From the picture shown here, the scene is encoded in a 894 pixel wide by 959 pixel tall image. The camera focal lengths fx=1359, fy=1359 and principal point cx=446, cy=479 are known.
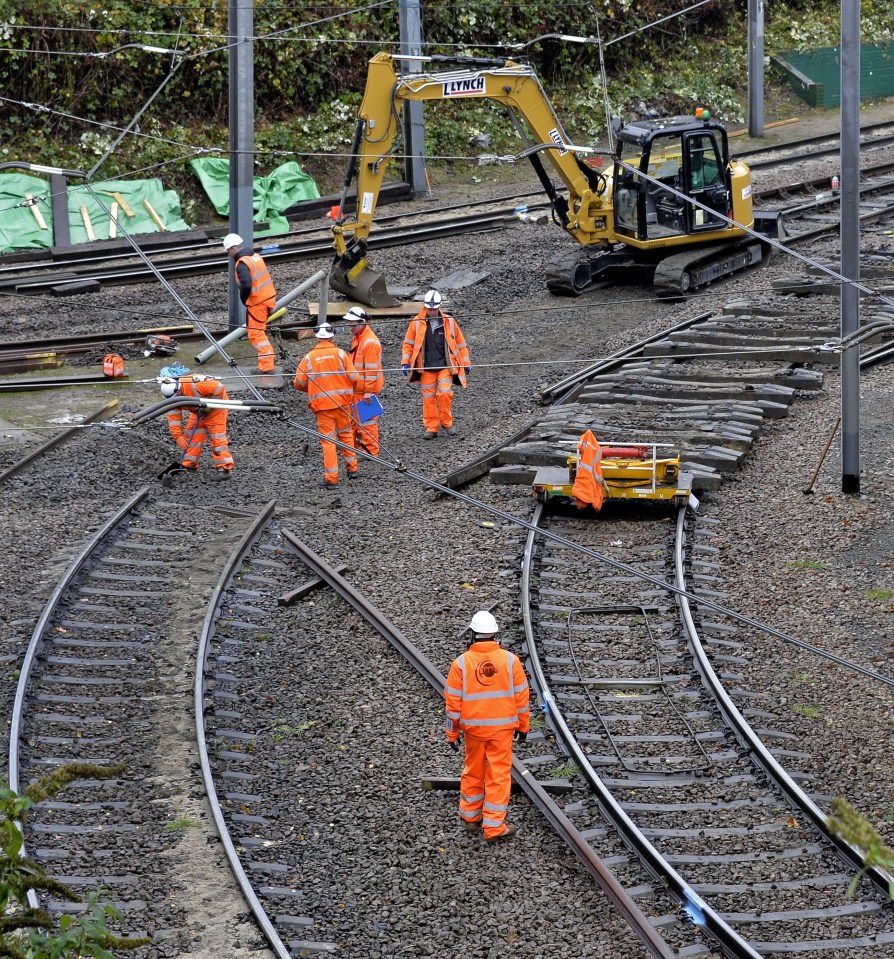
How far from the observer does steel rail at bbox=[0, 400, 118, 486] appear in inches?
602

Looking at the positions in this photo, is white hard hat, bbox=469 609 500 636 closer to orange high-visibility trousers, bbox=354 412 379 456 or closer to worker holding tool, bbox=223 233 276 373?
orange high-visibility trousers, bbox=354 412 379 456

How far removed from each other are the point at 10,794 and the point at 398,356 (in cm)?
1624

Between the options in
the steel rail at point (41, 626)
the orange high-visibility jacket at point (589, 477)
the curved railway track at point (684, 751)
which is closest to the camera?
the curved railway track at point (684, 751)

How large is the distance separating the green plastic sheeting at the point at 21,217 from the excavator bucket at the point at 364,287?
6993 mm

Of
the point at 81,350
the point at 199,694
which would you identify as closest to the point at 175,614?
the point at 199,694

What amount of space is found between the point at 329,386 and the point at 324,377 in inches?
4.6

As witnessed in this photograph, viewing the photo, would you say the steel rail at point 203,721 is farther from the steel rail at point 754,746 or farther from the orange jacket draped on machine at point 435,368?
the steel rail at point 754,746

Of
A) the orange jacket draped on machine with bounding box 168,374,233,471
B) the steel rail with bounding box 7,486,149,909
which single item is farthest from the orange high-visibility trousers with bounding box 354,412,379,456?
the steel rail with bounding box 7,486,149,909

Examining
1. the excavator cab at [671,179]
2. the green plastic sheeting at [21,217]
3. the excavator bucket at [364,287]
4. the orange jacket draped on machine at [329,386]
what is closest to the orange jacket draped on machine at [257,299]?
the excavator bucket at [364,287]

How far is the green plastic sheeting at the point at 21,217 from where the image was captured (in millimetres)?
25750

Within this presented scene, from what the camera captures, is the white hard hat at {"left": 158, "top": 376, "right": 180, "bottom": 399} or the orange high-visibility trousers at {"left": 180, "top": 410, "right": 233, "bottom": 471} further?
the orange high-visibility trousers at {"left": 180, "top": 410, "right": 233, "bottom": 471}

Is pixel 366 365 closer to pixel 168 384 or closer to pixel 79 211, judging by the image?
pixel 168 384

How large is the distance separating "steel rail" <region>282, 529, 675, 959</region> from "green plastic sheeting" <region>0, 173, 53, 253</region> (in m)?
14.8

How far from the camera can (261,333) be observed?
19.1 meters
